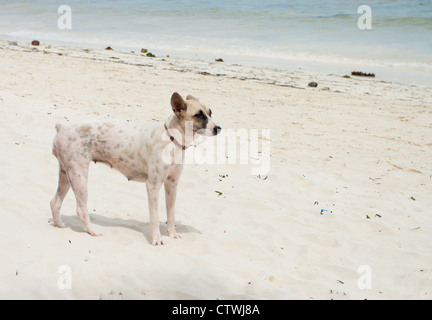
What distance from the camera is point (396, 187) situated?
757cm

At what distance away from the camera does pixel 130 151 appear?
4.79 metres

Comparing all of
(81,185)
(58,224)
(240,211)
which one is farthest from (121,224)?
(240,211)

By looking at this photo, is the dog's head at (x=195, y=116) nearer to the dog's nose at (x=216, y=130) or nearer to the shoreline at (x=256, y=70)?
the dog's nose at (x=216, y=130)

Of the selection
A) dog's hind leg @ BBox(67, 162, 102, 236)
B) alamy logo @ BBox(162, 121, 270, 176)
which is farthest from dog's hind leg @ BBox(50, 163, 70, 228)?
alamy logo @ BBox(162, 121, 270, 176)

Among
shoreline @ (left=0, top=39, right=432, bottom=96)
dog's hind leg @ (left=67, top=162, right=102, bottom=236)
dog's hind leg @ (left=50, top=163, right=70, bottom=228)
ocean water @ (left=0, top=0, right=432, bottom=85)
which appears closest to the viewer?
dog's hind leg @ (left=67, top=162, right=102, bottom=236)

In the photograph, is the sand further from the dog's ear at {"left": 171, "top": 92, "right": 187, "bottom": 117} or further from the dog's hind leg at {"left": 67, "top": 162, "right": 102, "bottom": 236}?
the dog's ear at {"left": 171, "top": 92, "right": 187, "bottom": 117}

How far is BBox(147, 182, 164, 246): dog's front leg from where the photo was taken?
4.71m

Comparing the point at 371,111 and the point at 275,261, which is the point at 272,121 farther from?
the point at 275,261

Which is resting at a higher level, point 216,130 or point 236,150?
point 216,130

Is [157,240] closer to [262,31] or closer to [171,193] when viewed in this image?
[171,193]

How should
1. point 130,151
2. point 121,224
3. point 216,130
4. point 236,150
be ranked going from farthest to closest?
point 236,150, point 121,224, point 130,151, point 216,130

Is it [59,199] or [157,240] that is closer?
[157,240]

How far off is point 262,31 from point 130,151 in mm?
32023
